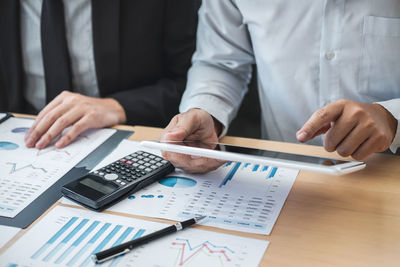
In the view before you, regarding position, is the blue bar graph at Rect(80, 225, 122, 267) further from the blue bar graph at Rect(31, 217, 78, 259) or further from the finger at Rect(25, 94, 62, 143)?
the finger at Rect(25, 94, 62, 143)

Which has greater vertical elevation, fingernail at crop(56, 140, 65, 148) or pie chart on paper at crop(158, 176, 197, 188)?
pie chart on paper at crop(158, 176, 197, 188)

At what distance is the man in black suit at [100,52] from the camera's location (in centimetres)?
117

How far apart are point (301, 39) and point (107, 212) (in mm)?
538

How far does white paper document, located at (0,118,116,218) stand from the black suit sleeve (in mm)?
228

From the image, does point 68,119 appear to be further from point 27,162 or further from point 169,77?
point 169,77

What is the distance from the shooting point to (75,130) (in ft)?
3.02

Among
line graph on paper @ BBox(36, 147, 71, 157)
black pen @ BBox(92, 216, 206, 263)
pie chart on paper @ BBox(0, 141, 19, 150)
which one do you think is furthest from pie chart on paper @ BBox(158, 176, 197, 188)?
pie chart on paper @ BBox(0, 141, 19, 150)

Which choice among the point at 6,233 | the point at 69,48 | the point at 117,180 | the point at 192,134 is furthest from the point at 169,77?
the point at 6,233

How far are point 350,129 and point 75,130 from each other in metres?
0.52

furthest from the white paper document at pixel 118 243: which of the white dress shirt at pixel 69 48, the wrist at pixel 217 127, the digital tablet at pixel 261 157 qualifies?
the white dress shirt at pixel 69 48

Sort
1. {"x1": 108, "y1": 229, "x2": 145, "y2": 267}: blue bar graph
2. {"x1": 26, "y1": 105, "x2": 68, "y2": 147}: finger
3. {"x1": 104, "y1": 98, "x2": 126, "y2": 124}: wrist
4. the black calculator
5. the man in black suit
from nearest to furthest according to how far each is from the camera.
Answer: {"x1": 108, "y1": 229, "x2": 145, "y2": 267}: blue bar graph → the black calculator → {"x1": 26, "y1": 105, "x2": 68, "y2": 147}: finger → {"x1": 104, "y1": 98, "x2": 126, "y2": 124}: wrist → the man in black suit

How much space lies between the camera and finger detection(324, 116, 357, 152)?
0.72 meters

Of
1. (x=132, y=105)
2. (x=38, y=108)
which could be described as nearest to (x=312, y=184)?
(x=132, y=105)

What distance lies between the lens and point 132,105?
1.15m
